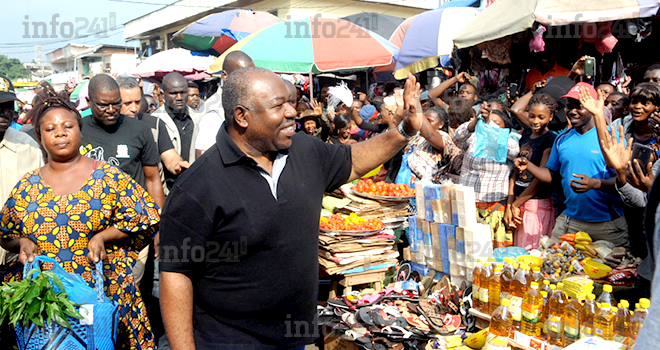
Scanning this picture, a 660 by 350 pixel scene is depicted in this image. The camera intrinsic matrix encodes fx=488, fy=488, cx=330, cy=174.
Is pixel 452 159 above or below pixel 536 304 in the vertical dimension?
above

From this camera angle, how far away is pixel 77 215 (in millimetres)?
3143

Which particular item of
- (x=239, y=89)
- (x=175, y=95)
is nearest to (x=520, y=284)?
(x=239, y=89)

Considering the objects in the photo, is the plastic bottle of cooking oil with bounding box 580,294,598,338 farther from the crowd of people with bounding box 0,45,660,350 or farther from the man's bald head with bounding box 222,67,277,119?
the man's bald head with bounding box 222,67,277,119

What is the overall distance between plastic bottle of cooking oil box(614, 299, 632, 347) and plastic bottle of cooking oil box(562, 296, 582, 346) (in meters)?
0.22

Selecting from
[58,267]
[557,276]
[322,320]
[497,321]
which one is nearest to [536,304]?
[497,321]

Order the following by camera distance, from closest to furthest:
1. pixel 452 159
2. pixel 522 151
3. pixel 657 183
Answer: pixel 657 183
pixel 522 151
pixel 452 159

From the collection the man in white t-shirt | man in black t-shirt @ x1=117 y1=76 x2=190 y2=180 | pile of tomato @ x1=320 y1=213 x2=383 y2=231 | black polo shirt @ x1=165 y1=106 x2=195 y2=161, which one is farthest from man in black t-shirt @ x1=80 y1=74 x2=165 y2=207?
pile of tomato @ x1=320 y1=213 x2=383 y2=231

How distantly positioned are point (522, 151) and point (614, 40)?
5.88ft

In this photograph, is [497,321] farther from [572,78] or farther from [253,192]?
[572,78]

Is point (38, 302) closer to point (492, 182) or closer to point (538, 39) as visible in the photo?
point (492, 182)

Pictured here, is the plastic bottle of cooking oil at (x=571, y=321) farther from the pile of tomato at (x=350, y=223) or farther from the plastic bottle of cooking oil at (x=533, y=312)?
the pile of tomato at (x=350, y=223)

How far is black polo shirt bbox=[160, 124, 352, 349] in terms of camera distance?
210 cm

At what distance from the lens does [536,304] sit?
10.5 ft

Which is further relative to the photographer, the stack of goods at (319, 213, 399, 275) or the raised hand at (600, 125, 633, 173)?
the stack of goods at (319, 213, 399, 275)
